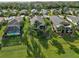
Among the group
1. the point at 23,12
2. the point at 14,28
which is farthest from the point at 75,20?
the point at 14,28

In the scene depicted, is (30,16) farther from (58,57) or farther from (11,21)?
(58,57)

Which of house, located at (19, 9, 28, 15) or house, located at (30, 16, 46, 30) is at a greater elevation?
house, located at (19, 9, 28, 15)

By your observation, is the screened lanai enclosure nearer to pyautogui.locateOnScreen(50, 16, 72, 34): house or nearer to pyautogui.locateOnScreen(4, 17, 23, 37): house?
pyautogui.locateOnScreen(4, 17, 23, 37): house

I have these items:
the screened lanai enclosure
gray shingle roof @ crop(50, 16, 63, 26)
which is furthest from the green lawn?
gray shingle roof @ crop(50, 16, 63, 26)

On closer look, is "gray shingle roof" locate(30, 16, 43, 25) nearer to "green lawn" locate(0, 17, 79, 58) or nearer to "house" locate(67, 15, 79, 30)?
"green lawn" locate(0, 17, 79, 58)

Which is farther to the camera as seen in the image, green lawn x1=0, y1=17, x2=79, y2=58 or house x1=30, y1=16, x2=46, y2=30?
house x1=30, y1=16, x2=46, y2=30

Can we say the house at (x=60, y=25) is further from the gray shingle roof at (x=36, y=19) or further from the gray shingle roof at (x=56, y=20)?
the gray shingle roof at (x=36, y=19)

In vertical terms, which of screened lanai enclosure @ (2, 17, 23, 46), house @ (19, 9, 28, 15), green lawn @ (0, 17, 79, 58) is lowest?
green lawn @ (0, 17, 79, 58)

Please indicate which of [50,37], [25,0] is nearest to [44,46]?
[50,37]
